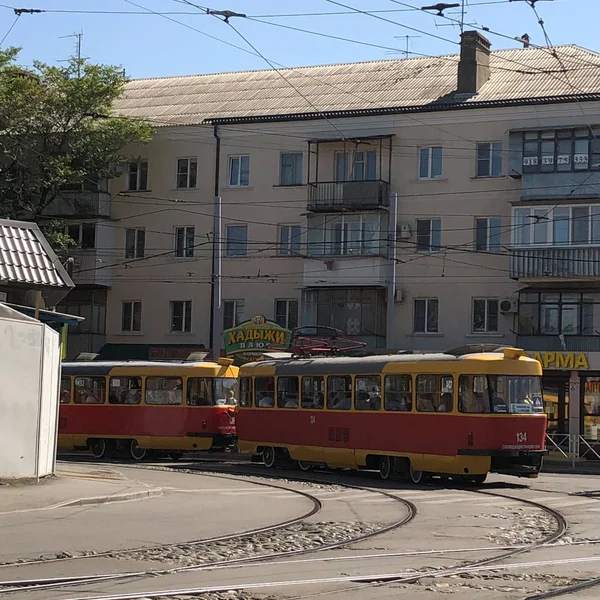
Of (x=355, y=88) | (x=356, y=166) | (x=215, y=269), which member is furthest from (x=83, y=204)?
(x=355, y=88)

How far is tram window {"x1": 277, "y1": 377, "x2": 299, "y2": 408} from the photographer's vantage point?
29125mm

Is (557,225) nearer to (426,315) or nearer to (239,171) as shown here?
(426,315)

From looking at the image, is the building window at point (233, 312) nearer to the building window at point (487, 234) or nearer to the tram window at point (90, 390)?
the building window at point (487, 234)

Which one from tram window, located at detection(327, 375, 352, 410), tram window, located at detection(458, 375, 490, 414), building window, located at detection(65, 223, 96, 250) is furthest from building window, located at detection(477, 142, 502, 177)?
tram window, located at detection(458, 375, 490, 414)

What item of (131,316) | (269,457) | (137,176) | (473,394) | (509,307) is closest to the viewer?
(473,394)

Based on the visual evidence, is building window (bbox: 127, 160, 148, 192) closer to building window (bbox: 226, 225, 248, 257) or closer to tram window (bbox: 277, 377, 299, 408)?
building window (bbox: 226, 225, 248, 257)

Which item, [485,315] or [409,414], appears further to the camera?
[485,315]

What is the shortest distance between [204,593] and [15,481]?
10679 mm

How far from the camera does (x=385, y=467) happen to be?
26281mm

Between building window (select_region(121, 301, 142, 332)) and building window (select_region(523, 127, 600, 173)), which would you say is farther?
building window (select_region(121, 301, 142, 332))

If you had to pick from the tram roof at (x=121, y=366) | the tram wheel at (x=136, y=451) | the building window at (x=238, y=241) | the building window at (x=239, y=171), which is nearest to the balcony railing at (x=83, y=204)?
the building window at (x=239, y=171)

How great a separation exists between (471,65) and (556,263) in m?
9.15

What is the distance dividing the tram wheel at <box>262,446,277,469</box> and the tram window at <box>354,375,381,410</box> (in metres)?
3.80

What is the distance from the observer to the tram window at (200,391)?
32719 mm
